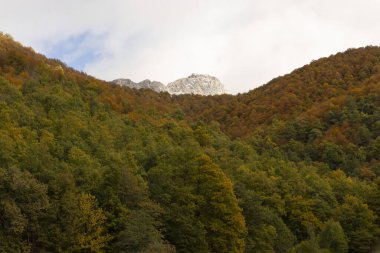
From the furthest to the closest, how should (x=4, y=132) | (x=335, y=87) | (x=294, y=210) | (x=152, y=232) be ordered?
1. (x=335, y=87)
2. (x=294, y=210)
3. (x=4, y=132)
4. (x=152, y=232)

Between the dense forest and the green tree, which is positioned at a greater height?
the dense forest

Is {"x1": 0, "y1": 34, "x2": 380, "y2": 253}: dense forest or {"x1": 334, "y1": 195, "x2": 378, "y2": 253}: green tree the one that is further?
{"x1": 334, "y1": 195, "x2": 378, "y2": 253}: green tree

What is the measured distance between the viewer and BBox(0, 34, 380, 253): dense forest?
37781 mm

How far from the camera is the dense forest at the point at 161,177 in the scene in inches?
1487

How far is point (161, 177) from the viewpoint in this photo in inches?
1866

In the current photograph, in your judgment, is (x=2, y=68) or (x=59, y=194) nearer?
(x=59, y=194)

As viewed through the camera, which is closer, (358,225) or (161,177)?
(161,177)

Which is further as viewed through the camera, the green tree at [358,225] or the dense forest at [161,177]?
the green tree at [358,225]

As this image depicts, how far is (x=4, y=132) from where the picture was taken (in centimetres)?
4750

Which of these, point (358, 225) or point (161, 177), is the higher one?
point (161, 177)

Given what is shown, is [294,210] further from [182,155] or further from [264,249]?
[182,155]

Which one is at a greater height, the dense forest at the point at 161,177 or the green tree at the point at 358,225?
the dense forest at the point at 161,177

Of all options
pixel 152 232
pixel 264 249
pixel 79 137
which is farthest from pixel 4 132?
pixel 264 249

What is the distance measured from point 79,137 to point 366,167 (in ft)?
189
